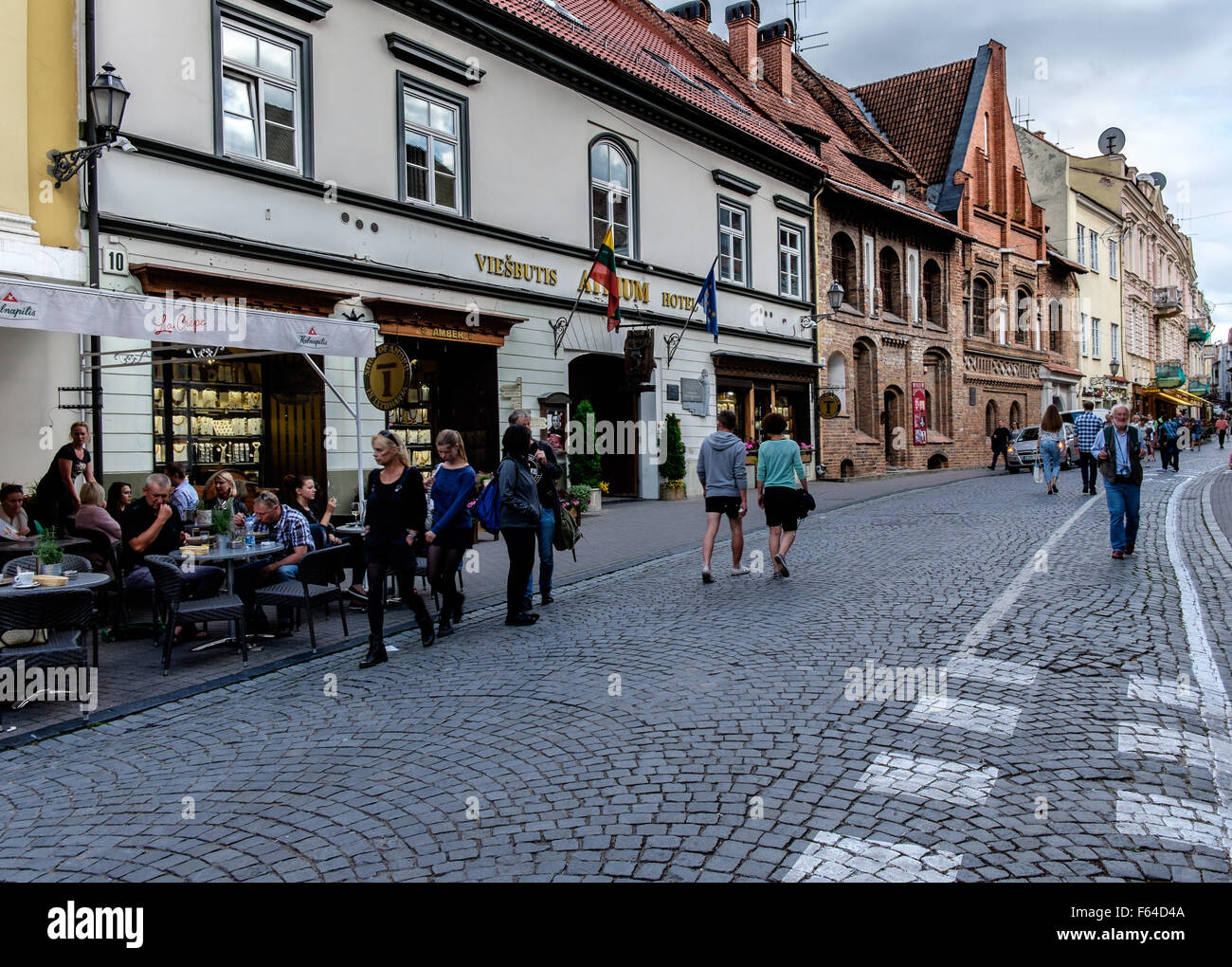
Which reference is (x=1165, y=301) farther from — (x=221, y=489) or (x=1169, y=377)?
(x=221, y=489)

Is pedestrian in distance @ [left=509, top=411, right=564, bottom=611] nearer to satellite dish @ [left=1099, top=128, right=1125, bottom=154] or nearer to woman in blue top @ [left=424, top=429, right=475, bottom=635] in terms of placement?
woman in blue top @ [left=424, top=429, right=475, bottom=635]

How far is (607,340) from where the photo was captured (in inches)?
748

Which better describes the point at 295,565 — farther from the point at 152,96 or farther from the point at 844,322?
the point at 844,322

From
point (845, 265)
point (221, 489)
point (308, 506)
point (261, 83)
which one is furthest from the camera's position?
point (845, 265)

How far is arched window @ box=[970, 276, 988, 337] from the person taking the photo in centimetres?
3491

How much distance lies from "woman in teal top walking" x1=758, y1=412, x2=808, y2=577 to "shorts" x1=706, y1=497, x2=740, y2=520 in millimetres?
295

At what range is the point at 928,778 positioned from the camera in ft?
13.5

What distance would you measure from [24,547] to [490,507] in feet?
13.4

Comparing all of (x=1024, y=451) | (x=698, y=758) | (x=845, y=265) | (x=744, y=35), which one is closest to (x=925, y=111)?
(x=744, y=35)

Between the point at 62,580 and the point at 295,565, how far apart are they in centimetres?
215

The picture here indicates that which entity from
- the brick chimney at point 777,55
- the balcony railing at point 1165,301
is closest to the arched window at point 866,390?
the brick chimney at point 777,55

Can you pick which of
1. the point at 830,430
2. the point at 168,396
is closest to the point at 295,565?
the point at 168,396

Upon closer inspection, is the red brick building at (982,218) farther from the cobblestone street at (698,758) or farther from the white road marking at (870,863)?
the white road marking at (870,863)

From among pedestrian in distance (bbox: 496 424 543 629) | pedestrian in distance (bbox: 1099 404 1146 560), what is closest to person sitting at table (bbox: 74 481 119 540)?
pedestrian in distance (bbox: 496 424 543 629)
